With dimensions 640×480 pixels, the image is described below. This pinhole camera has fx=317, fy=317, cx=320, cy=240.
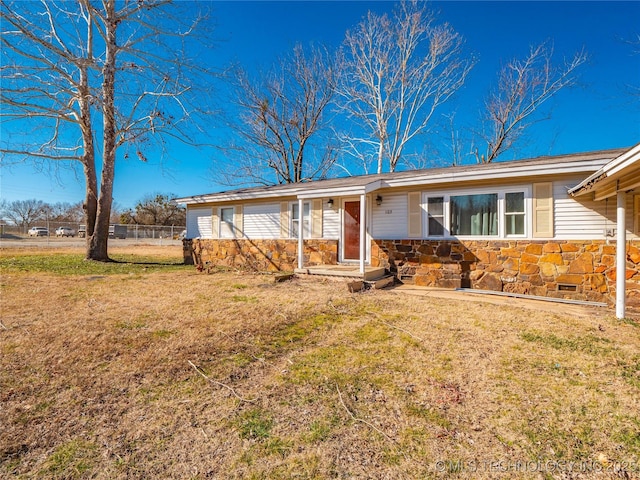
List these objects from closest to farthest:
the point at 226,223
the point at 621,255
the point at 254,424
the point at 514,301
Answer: the point at 254,424, the point at 621,255, the point at 514,301, the point at 226,223

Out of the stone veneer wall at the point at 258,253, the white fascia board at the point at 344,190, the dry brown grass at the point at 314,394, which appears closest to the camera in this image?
the dry brown grass at the point at 314,394

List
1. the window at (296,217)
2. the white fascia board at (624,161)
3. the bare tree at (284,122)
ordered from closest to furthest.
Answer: the white fascia board at (624,161) < the window at (296,217) < the bare tree at (284,122)

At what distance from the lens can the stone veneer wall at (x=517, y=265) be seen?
237 inches

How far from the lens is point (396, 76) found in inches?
714

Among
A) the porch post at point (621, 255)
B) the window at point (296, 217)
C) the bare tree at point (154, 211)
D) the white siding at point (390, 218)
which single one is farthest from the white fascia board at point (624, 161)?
the bare tree at point (154, 211)

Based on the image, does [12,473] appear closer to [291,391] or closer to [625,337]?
[291,391]

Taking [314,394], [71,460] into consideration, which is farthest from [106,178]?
[314,394]

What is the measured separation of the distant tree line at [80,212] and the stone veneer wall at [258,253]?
81.2 feet

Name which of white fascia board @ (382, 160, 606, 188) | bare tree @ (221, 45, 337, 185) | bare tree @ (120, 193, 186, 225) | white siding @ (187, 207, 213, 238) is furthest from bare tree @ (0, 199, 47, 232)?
white fascia board @ (382, 160, 606, 188)

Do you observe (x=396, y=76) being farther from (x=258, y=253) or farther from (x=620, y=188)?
(x=620, y=188)

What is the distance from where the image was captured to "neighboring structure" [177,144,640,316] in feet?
19.2

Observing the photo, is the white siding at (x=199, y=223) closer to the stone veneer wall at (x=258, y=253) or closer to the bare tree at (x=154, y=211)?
the stone veneer wall at (x=258, y=253)

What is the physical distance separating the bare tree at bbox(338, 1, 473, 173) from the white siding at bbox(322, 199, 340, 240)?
10.9 m

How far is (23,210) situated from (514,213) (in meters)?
65.1
